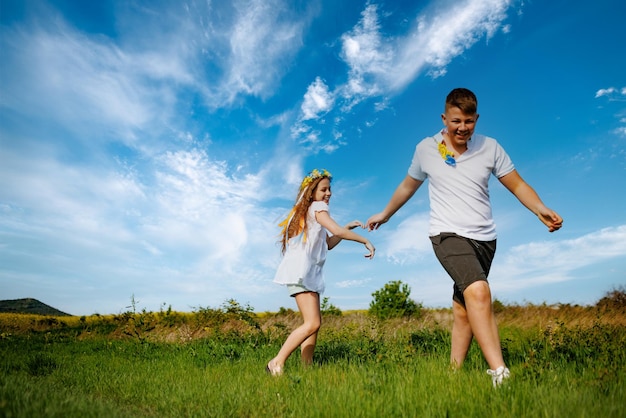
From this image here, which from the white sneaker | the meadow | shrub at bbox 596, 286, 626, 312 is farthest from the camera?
shrub at bbox 596, 286, 626, 312

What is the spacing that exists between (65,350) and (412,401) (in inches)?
349

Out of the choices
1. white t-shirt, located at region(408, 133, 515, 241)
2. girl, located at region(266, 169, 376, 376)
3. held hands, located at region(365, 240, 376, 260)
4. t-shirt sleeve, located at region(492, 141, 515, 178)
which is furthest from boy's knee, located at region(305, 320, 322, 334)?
t-shirt sleeve, located at region(492, 141, 515, 178)

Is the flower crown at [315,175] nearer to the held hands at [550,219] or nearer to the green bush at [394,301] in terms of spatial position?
the held hands at [550,219]

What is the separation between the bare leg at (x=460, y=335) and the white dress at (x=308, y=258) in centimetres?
152

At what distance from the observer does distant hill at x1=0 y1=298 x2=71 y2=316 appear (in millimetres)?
21562

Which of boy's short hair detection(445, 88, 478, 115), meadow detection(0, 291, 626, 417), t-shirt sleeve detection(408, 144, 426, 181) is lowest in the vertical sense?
meadow detection(0, 291, 626, 417)

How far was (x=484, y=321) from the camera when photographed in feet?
12.5

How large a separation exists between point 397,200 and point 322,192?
902mm

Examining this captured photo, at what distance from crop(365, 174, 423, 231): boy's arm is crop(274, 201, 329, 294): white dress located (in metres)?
0.56

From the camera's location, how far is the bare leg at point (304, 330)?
5004 mm

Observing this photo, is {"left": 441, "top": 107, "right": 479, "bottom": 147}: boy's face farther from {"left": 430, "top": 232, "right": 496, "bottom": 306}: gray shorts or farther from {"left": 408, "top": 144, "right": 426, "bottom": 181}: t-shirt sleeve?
{"left": 430, "top": 232, "right": 496, "bottom": 306}: gray shorts

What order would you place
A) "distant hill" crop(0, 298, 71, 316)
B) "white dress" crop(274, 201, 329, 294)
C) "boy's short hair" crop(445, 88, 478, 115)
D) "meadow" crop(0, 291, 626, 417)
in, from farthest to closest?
"distant hill" crop(0, 298, 71, 316) < "white dress" crop(274, 201, 329, 294) < "boy's short hair" crop(445, 88, 478, 115) < "meadow" crop(0, 291, 626, 417)

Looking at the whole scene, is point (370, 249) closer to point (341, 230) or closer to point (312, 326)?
point (341, 230)

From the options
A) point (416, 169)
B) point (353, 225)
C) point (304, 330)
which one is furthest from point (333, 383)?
point (416, 169)
